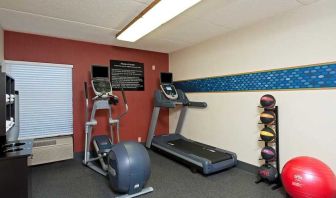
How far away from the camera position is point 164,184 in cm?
290

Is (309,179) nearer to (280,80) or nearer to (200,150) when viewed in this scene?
(280,80)

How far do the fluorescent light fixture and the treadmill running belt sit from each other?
233 centimetres

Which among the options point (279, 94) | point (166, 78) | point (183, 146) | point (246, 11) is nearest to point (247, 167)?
point (183, 146)

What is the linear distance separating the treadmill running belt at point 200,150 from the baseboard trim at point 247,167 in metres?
0.25

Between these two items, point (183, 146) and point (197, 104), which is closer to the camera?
point (183, 146)

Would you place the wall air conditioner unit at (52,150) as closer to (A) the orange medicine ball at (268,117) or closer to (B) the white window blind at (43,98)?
(B) the white window blind at (43,98)

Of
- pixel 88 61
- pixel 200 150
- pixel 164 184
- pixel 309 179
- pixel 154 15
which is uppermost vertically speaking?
pixel 154 15

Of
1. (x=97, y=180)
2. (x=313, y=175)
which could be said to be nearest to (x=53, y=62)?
(x=97, y=180)

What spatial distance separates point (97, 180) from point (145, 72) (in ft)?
9.26

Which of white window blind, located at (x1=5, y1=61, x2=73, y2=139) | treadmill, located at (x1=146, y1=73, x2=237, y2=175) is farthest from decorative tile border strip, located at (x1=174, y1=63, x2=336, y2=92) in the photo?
white window blind, located at (x1=5, y1=61, x2=73, y2=139)

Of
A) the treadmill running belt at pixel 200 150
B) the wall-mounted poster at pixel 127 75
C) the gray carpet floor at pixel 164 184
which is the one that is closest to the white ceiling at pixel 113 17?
the wall-mounted poster at pixel 127 75

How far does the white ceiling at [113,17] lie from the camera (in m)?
2.52

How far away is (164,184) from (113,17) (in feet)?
8.67

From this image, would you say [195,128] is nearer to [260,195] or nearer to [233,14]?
[260,195]
